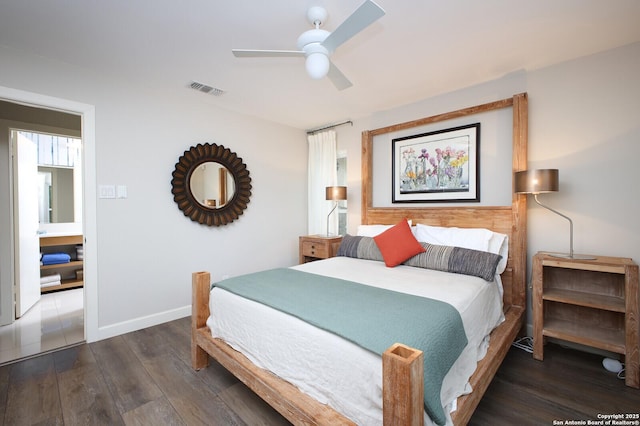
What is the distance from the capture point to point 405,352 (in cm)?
99

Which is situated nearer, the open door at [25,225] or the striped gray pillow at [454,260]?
the striped gray pillow at [454,260]

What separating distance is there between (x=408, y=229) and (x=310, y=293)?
1424mm

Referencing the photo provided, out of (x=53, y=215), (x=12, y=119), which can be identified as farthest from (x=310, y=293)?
(x=53, y=215)

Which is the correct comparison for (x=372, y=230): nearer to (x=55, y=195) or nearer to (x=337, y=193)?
(x=337, y=193)

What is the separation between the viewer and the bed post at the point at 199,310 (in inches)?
81.7

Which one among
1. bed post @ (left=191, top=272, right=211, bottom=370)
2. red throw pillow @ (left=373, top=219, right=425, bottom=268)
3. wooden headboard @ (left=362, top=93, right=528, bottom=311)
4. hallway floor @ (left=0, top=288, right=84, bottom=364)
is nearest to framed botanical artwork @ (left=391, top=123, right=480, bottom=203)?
wooden headboard @ (left=362, top=93, right=528, bottom=311)

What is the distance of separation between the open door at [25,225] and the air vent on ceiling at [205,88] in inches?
80.2

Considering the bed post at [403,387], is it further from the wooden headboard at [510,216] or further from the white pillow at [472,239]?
the wooden headboard at [510,216]

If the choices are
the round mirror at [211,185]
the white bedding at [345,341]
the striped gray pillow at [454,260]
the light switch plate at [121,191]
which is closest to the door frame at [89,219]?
the light switch plate at [121,191]

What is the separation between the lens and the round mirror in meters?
3.13

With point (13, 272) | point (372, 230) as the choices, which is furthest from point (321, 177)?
point (13, 272)

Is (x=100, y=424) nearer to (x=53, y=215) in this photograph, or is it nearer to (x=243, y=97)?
(x=243, y=97)

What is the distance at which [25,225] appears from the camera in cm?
323

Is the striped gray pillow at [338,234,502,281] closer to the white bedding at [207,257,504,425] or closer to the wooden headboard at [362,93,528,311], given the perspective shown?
the white bedding at [207,257,504,425]
